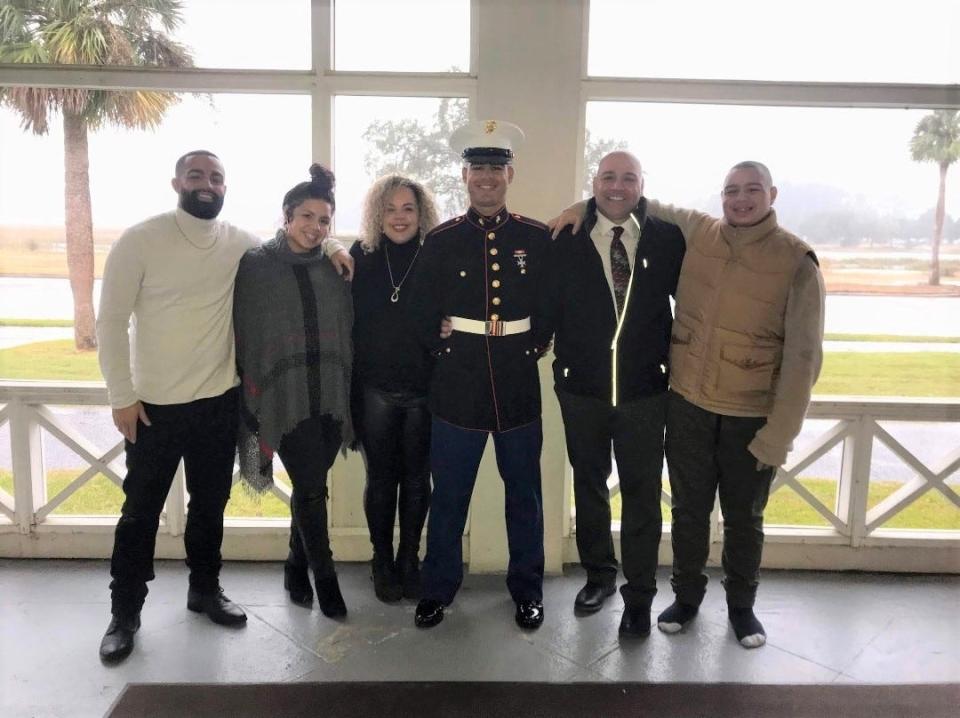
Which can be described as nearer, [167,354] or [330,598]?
[167,354]

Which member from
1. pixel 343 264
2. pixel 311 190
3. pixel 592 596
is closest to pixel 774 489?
pixel 592 596

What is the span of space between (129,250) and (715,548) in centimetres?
291

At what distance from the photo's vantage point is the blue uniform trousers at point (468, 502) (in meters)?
2.52

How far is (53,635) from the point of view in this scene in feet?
8.41

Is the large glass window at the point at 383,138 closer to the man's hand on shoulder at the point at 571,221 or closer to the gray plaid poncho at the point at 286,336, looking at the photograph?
the gray plaid poncho at the point at 286,336

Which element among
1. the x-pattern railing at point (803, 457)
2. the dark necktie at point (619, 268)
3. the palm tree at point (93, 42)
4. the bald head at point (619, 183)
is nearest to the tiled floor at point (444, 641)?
the x-pattern railing at point (803, 457)

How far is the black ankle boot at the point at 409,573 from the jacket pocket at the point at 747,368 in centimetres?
149

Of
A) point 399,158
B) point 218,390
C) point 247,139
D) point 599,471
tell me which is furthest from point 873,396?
point 247,139

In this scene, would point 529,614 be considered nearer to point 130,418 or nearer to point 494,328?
point 494,328

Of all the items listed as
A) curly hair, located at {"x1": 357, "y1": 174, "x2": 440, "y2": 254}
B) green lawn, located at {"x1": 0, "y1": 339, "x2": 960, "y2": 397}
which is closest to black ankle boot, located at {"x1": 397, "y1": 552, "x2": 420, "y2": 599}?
curly hair, located at {"x1": 357, "y1": 174, "x2": 440, "y2": 254}

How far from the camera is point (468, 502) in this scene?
260 centimetres

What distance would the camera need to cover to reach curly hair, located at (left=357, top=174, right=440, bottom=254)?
8.35 feet

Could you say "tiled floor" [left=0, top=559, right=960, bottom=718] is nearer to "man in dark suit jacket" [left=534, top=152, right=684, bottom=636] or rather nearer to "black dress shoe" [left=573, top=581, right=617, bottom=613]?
"black dress shoe" [left=573, top=581, right=617, bottom=613]

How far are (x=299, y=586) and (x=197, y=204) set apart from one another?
1610 mm
